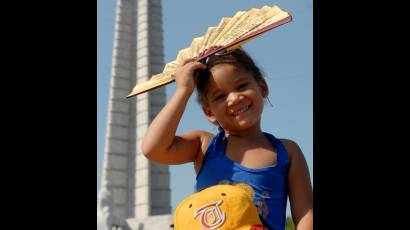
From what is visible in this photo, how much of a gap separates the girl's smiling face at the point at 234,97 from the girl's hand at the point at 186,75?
2.3 inches

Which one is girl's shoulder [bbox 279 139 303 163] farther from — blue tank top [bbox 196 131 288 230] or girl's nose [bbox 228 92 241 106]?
girl's nose [bbox 228 92 241 106]

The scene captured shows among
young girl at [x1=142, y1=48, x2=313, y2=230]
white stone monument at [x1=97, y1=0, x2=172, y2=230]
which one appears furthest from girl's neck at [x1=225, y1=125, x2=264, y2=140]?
white stone monument at [x1=97, y1=0, x2=172, y2=230]

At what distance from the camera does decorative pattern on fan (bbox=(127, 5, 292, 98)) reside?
1.71m

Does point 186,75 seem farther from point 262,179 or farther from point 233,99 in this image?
point 262,179

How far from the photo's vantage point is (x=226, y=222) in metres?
1.54

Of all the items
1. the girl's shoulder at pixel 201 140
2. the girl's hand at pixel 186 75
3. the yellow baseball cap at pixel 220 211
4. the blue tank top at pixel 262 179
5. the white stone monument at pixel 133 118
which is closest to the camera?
the yellow baseball cap at pixel 220 211

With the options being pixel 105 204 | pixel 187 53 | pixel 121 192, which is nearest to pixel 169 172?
pixel 121 192

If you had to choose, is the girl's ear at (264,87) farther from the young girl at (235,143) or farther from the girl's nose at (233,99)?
the girl's nose at (233,99)

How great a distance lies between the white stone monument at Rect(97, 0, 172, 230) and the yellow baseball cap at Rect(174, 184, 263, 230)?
34.8 ft

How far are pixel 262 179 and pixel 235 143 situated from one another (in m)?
0.19

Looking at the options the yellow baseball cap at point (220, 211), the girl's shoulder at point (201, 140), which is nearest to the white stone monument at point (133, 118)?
the girl's shoulder at point (201, 140)

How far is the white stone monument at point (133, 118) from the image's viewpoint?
534 inches
